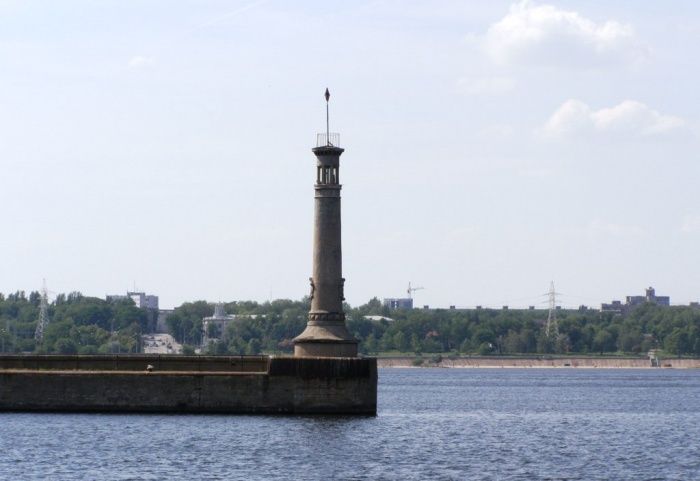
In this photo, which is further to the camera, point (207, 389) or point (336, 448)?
point (207, 389)

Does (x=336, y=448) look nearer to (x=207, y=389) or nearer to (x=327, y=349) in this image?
(x=207, y=389)

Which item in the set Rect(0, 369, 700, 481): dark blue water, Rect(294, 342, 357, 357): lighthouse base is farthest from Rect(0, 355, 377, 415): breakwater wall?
Rect(294, 342, 357, 357): lighthouse base

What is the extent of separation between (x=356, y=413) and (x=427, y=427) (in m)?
7.41

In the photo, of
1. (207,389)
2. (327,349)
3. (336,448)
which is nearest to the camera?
(336,448)

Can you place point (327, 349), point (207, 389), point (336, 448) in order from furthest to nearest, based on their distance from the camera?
point (327, 349) → point (207, 389) → point (336, 448)

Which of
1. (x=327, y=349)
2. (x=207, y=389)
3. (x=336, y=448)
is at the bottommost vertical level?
(x=336, y=448)

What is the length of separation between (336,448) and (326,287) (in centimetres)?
1406

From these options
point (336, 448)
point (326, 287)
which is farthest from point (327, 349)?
point (336, 448)

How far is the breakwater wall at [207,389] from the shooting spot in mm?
72125

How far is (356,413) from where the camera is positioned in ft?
239

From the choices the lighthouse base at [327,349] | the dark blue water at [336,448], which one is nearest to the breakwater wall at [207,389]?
the dark blue water at [336,448]

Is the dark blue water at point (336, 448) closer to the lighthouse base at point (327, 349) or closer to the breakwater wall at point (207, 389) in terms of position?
the breakwater wall at point (207, 389)

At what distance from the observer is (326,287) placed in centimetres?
7506

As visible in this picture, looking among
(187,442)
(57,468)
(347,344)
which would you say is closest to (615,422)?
(347,344)
